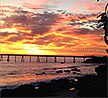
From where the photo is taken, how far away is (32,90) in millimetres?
18047

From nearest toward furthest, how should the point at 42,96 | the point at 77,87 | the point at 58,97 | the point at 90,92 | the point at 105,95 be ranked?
the point at 105,95 → the point at 90,92 → the point at 58,97 → the point at 42,96 → the point at 77,87

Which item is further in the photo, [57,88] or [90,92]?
[57,88]

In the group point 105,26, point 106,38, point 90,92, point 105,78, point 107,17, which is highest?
point 107,17

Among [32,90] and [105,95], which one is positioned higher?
[105,95]

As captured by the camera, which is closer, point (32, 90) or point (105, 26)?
point (105, 26)

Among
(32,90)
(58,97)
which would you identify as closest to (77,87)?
(58,97)

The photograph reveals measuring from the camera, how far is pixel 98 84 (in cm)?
1194

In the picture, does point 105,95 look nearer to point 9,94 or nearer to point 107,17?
point 107,17

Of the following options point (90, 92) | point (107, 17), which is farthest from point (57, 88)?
point (107, 17)

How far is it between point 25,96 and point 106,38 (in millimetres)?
11056

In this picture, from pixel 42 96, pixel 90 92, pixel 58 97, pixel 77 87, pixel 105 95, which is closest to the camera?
pixel 105 95

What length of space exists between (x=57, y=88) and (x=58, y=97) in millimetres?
4552

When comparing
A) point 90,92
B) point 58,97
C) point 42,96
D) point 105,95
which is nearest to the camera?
point 105,95

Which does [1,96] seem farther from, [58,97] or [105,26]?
[105,26]
